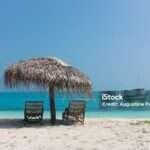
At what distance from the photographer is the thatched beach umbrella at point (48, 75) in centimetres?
1273

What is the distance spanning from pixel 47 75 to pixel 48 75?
3cm

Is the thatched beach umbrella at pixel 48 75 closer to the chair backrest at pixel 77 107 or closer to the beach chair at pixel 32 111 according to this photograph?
the chair backrest at pixel 77 107

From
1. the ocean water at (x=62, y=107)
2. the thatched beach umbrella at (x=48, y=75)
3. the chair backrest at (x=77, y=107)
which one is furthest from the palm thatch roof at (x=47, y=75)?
the ocean water at (x=62, y=107)

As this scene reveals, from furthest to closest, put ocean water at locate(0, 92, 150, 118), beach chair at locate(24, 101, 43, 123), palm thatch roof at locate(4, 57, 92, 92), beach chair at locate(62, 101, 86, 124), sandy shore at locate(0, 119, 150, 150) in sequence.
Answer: ocean water at locate(0, 92, 150, 118), beach chair at locate(62, 101, 86, 124), beach chair at locate(24, 101, 43, 123), palm thatch roof at locate(4, 57, 92, 92), sandy shore at locate(0, 119, 150, 150)

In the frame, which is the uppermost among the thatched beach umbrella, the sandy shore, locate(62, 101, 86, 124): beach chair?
the thatched beach umbrella

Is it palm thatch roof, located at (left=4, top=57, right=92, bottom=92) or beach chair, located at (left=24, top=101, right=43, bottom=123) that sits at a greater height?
palm thatch roof, located at (left=4, top=57, right=92, bottom=92)

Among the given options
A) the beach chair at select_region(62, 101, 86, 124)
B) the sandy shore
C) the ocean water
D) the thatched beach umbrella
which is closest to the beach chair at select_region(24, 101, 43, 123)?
the thatched beach umbrella

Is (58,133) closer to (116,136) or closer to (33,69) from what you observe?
(116,136)

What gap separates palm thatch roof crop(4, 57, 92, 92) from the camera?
501 inches

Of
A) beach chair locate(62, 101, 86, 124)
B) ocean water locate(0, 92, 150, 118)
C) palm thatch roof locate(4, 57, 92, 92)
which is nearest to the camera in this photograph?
palm thatch roof locate(4, 57, 92, 92)

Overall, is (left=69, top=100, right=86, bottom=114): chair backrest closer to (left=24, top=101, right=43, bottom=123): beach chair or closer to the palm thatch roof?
the palm thatch roof

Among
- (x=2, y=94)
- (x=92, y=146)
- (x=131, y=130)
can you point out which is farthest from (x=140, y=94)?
(x=92, y=146)

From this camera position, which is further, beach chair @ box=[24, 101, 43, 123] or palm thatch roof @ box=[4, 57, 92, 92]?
beach chair @ box=[24, 101, 43, 123]

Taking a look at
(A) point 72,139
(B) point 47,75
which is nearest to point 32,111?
(B) point 47,75
